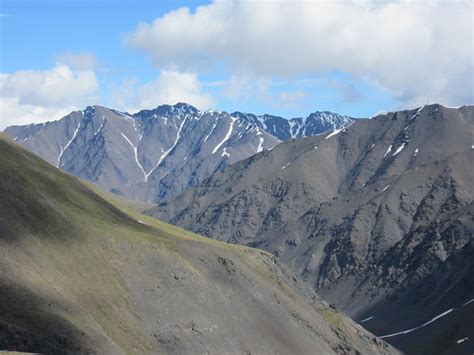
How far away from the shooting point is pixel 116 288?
4486 inches

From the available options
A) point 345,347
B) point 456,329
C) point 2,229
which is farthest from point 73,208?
point 456,329

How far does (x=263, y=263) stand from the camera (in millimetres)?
168500

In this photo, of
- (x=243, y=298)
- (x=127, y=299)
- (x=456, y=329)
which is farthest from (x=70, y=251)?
(x=456, y=329)

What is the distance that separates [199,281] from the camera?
13038cm

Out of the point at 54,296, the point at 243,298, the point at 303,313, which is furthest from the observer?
the point at 303,313

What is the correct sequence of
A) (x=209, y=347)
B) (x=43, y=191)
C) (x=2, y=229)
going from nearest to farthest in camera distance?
(x=2, y=229) < (x=209, y=347) < (x=43, y=191)

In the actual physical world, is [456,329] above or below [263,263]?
below

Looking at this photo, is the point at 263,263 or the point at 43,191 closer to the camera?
the point at 43,191

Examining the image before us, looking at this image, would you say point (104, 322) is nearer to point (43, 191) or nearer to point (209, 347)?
point (209, 347)

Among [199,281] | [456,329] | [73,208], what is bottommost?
[456,329]

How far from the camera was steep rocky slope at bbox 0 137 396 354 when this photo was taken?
3504 inches

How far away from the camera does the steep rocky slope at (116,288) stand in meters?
89.0

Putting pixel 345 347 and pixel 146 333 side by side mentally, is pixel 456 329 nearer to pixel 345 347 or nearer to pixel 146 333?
pixel 345 347

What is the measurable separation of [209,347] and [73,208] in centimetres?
3100
